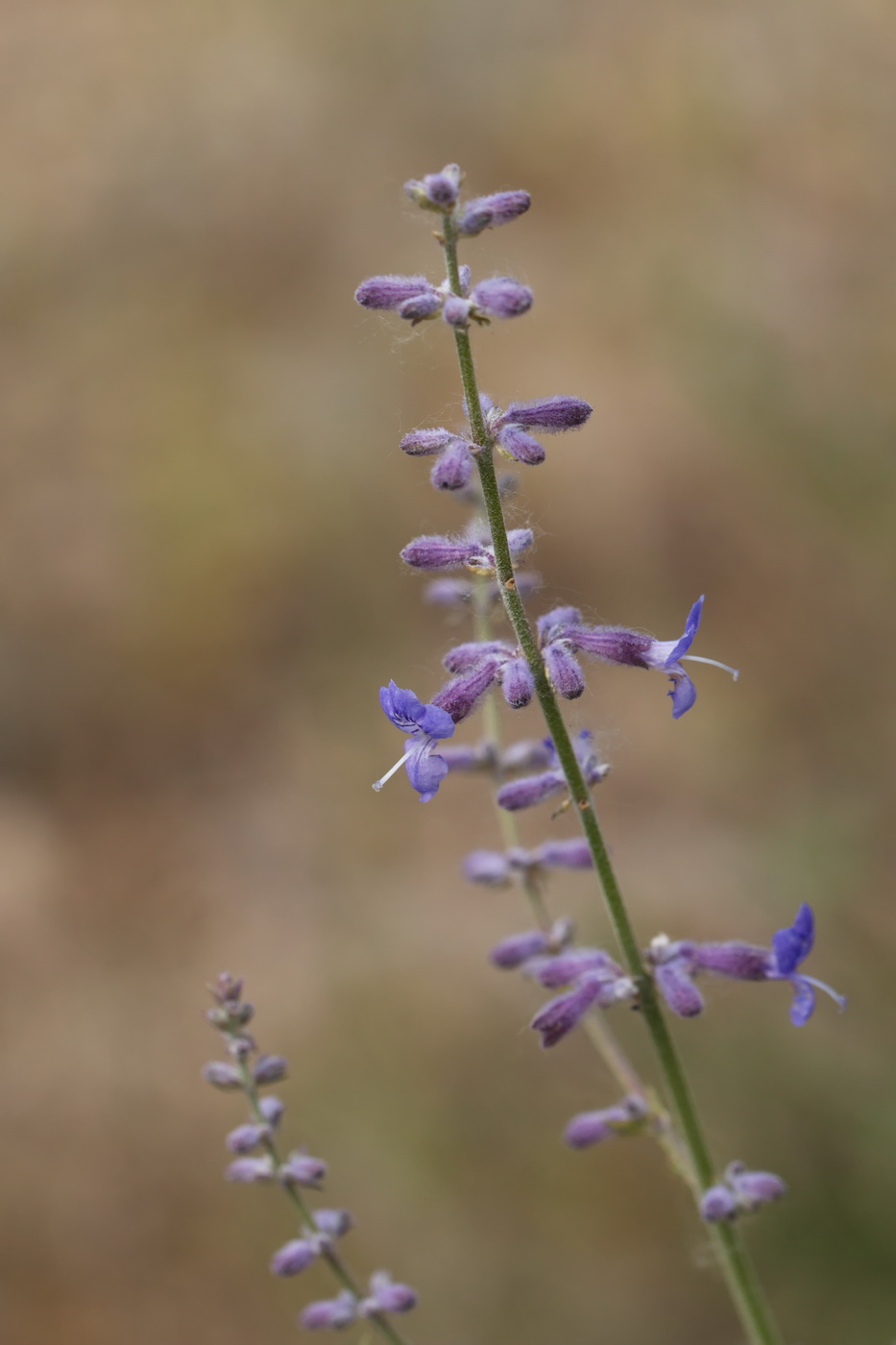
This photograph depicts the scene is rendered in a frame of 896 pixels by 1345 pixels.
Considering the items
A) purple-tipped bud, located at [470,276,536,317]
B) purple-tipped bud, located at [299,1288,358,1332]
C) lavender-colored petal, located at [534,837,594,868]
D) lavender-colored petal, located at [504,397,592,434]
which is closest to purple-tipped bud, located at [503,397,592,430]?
lavender-colored petal, located at [504,397,592,434]

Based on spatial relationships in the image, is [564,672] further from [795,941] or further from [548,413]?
[795,941]

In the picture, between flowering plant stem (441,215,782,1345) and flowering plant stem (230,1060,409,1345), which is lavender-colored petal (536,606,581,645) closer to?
flowering plant stem (441,215,782,1345)

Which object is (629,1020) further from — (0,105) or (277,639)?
(0,105)

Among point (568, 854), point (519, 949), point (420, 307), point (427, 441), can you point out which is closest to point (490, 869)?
point (519, 949)

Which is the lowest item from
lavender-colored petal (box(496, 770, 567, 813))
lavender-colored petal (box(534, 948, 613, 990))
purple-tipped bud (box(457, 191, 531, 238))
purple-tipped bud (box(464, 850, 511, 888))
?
lavender-colored petal (box(534, 948, 613, 990))

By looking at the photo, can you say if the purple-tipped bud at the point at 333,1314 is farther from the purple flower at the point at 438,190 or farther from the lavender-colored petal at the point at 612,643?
the purple flower at the point at 438,190

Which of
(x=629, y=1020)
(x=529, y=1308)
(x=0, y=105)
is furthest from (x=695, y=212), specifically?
(x=529, y=1308)

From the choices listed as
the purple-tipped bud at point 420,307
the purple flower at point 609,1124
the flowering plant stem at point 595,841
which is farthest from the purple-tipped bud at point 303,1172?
the purple-tipped bud at point 420,307
